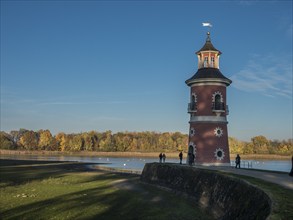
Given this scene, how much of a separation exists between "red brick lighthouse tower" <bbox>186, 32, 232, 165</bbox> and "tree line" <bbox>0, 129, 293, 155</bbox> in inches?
4723

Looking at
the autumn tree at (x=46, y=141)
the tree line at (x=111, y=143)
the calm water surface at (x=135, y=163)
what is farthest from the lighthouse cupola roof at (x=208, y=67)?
the autumn tree at (x=46, y=141)

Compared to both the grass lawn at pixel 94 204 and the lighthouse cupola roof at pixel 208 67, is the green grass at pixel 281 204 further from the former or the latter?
the lighthouse cupola roof at pixel 208 67

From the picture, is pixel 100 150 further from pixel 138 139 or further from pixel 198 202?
pixel 198 202

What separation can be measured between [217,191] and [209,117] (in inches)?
637

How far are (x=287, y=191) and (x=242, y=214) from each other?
8.60 feet

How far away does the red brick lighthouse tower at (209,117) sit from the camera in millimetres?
37938

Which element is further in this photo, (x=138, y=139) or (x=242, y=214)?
(x=138, y=139)

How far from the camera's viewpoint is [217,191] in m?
22.9

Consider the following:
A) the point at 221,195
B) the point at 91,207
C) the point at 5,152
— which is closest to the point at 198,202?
the point at 221,195

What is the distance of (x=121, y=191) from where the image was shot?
32.3 meters

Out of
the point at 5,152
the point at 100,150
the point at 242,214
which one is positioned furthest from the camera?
the point at 100,150

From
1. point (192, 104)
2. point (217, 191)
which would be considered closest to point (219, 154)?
point (192, 104)

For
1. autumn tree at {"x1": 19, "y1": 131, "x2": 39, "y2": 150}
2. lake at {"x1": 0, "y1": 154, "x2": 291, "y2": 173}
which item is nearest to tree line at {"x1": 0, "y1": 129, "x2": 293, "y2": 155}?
autumn tree at {"x1": 19, "y1": 131, "x2": 39, "y2": 150}

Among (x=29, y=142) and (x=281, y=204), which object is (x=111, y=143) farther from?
(x=281, y=204)
